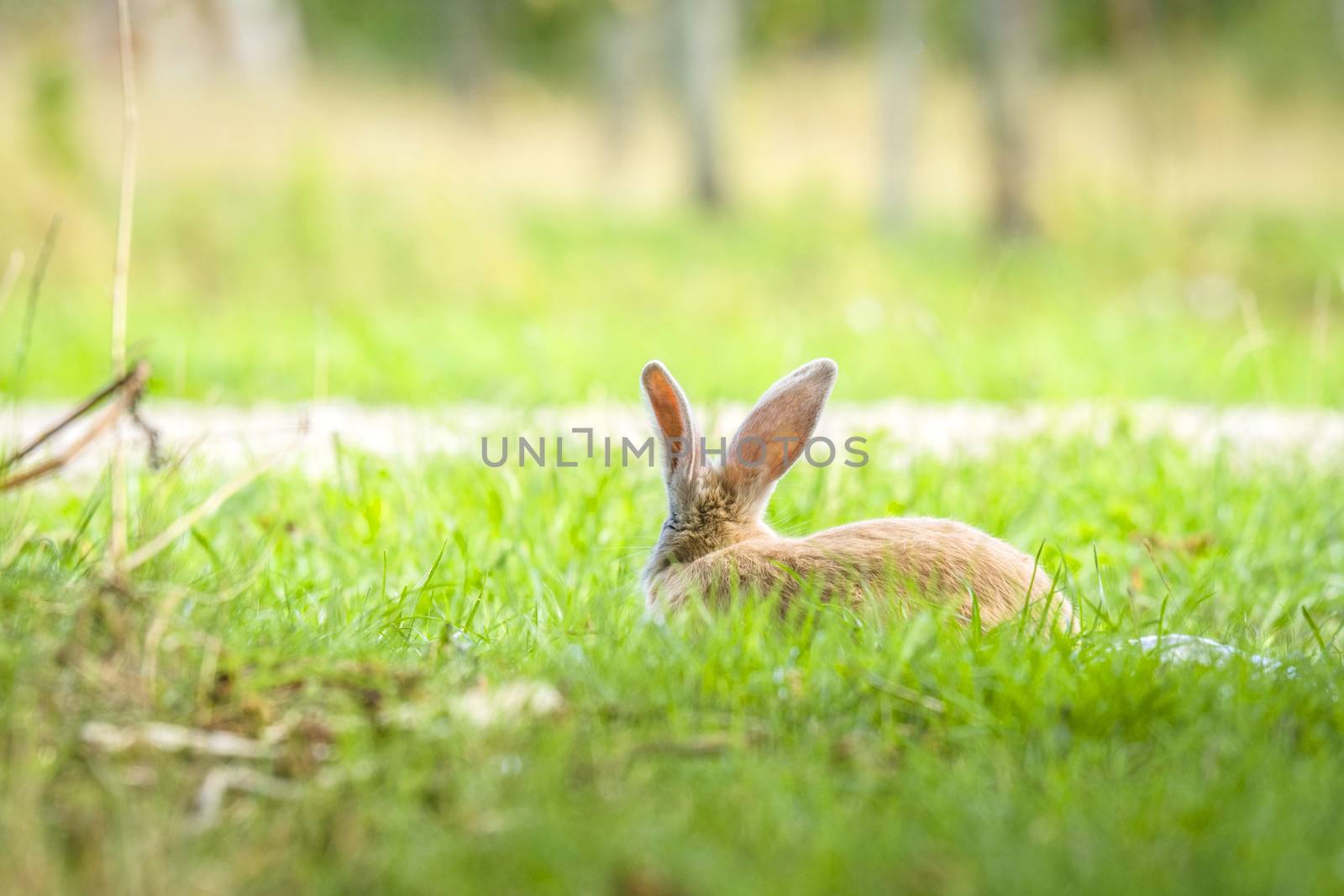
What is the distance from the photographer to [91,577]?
88.1 inches

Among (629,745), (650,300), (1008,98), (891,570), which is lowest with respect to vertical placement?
(629,745)

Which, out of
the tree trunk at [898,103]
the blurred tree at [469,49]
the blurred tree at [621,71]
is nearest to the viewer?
the tree trunk at [898,103]

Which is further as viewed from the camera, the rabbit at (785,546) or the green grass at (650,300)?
the green grass at (650,300)

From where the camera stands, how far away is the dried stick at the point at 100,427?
6.87 ft

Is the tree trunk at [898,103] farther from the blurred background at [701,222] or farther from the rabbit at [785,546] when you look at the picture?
the rabbit at [785,546]

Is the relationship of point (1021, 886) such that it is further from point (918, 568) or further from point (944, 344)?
point (944, 344)

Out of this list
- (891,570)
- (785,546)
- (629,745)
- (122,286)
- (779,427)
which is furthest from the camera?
(779,427)

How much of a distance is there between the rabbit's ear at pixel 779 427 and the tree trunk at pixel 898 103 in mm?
13924

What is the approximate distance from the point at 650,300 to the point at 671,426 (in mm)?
9049

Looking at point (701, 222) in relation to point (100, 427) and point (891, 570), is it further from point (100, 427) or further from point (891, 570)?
point (100, 427)

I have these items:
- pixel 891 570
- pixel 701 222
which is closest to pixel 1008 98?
pixel 701 222

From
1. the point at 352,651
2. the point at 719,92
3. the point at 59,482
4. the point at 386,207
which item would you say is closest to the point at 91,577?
the point at 352,651

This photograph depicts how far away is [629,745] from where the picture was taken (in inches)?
77.8

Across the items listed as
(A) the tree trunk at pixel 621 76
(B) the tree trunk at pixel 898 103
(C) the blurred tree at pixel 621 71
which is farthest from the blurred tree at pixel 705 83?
(A) the tree trunk at pixel 621 76
